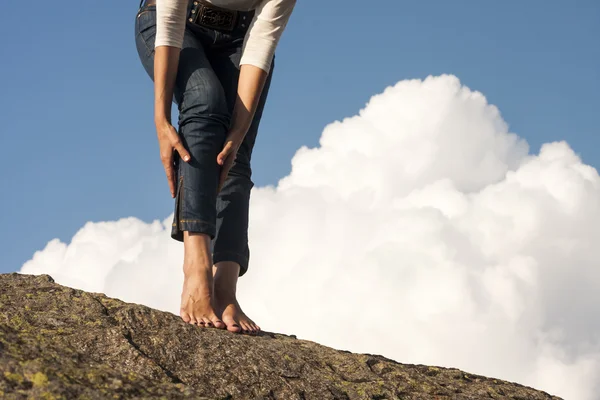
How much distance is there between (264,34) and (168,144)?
1.01 meters

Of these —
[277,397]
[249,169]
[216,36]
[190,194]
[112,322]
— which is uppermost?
[216,36]

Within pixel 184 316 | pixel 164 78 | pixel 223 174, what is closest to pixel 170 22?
pixel 164 78

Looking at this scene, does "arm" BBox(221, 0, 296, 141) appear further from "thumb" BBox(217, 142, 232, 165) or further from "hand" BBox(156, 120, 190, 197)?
"hand" BBox(156, 120, 190, 197)

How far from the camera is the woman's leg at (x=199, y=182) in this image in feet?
15.2

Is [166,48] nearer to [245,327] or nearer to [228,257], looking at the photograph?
[228,257]

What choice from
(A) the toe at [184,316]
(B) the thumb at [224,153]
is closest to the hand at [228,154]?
(B) the thumb at [224,153]

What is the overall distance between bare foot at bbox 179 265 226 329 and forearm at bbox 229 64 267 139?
959 mm

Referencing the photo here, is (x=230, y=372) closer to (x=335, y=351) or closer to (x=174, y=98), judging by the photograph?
(x=335, y=351)

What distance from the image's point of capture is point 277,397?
3605mm

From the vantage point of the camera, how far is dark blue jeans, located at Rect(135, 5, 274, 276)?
15.3 ft

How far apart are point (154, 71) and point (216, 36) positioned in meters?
0.51

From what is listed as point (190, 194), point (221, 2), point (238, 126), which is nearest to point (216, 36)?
point (221, 2)

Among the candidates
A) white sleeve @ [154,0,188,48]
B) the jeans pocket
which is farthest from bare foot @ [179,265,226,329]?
the jeans pocket

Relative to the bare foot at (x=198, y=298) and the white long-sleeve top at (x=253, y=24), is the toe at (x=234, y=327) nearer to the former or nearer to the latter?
the bare foot at (x=198, y=298)
